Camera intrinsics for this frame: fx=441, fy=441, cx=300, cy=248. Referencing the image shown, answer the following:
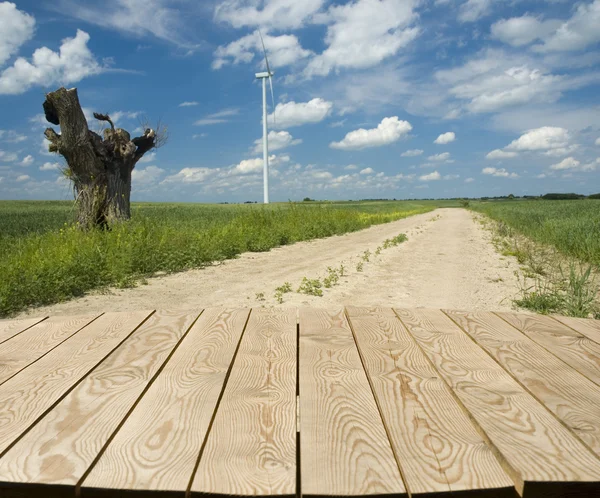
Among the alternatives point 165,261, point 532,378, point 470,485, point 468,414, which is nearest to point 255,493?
point 470,485

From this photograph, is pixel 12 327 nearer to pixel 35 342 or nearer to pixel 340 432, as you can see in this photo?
pixel 35 342

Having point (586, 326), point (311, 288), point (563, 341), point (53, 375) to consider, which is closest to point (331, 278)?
point (311, 288)

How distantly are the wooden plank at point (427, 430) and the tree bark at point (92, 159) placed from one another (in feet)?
32.8

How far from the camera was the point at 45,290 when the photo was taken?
18.7ft

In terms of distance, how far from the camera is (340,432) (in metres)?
1.28

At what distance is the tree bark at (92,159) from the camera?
398 inches

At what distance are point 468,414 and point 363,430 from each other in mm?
379

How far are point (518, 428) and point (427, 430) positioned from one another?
29 cm

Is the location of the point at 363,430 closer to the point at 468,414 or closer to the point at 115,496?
the point at 468,414

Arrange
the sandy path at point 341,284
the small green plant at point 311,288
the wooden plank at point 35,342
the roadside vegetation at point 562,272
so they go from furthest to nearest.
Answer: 1. the small green plant at point 311,288
2. the sandy path at point 341,284
3. the roadside vegetation at point 562,272
4. the wooden plank at point 35,342

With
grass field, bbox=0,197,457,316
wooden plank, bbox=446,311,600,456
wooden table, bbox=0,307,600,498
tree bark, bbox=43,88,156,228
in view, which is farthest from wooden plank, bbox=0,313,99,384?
tree bark, bbox=43,88,156,228

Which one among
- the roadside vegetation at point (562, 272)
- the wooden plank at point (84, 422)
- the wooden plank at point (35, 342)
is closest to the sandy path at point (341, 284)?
the roadside vegetation at point (562, 272)

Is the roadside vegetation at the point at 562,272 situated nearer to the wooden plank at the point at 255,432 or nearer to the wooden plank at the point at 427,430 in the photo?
the wooden plank at the point at 427,430

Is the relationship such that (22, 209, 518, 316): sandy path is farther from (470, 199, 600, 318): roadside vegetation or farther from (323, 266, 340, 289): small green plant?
(470, 199, 600, 318): roadside vegetation
